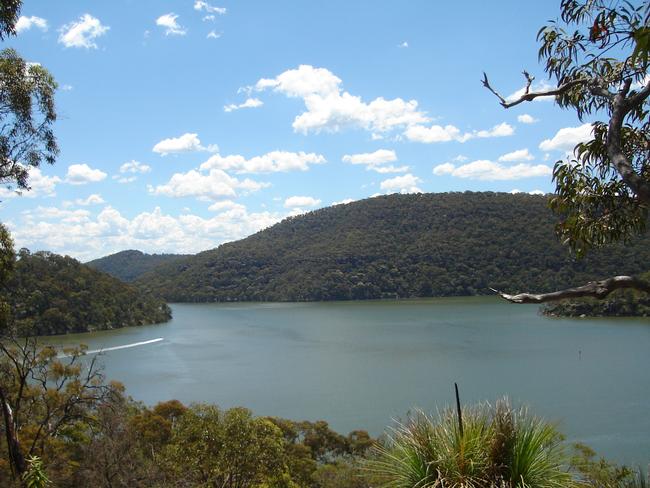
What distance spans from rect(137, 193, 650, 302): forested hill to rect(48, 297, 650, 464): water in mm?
20651

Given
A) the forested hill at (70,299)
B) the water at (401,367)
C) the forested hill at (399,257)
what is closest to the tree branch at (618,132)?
the water at (401,367)

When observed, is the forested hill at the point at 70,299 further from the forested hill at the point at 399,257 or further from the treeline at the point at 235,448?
the treeline at the point at 235,448

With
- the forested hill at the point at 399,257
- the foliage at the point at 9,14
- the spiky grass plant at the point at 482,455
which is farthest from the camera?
the forested hill at the point at 399,257

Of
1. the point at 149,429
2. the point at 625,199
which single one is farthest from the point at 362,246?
the point at 625,199

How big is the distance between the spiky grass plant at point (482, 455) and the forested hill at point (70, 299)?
181ft

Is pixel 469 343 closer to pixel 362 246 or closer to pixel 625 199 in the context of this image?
pixel 625 199

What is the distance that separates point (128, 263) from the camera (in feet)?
526

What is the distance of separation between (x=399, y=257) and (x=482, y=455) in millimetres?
99185

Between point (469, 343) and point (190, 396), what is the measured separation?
78.1 ft

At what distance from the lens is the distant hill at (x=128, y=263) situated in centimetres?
15000

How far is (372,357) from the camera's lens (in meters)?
41.2

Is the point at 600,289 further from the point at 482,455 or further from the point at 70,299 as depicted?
the point at 70,299

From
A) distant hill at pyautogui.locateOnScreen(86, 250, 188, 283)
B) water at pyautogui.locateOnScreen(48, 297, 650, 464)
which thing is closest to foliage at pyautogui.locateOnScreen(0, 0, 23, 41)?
water at pyautogui.locateOnScreen(48, 297, 650, 464)

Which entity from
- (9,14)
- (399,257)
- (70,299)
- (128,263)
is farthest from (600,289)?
(128,263)
